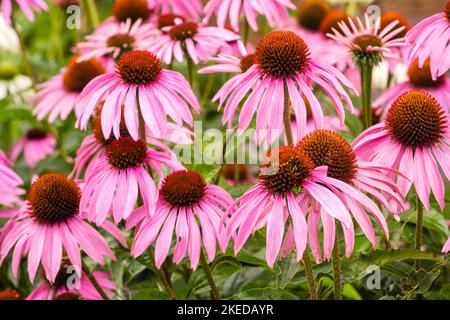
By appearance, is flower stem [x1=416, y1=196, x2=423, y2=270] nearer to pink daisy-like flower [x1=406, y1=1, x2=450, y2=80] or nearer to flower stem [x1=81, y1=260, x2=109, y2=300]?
pink daisy-like flower [x1=406, y1=1, x2=450, y2=80]

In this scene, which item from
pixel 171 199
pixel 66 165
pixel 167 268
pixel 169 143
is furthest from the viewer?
pixel 66 165

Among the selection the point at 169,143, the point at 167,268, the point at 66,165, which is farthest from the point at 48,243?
the point at 66,165

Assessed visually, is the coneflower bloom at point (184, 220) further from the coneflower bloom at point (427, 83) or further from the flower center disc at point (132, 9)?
the flower center disc at point (132, 9)

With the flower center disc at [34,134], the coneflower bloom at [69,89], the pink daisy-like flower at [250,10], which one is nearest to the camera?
the pink daisy-like flower at [250,10]

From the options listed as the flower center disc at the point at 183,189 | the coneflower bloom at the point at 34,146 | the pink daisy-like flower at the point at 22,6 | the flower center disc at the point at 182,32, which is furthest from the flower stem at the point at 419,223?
the coneflower bloom at the point at 34,146

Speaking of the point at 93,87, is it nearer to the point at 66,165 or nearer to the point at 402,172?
the point at 402,172

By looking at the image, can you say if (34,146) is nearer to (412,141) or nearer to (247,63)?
(247,63)

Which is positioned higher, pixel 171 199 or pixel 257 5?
pixel 257 5
